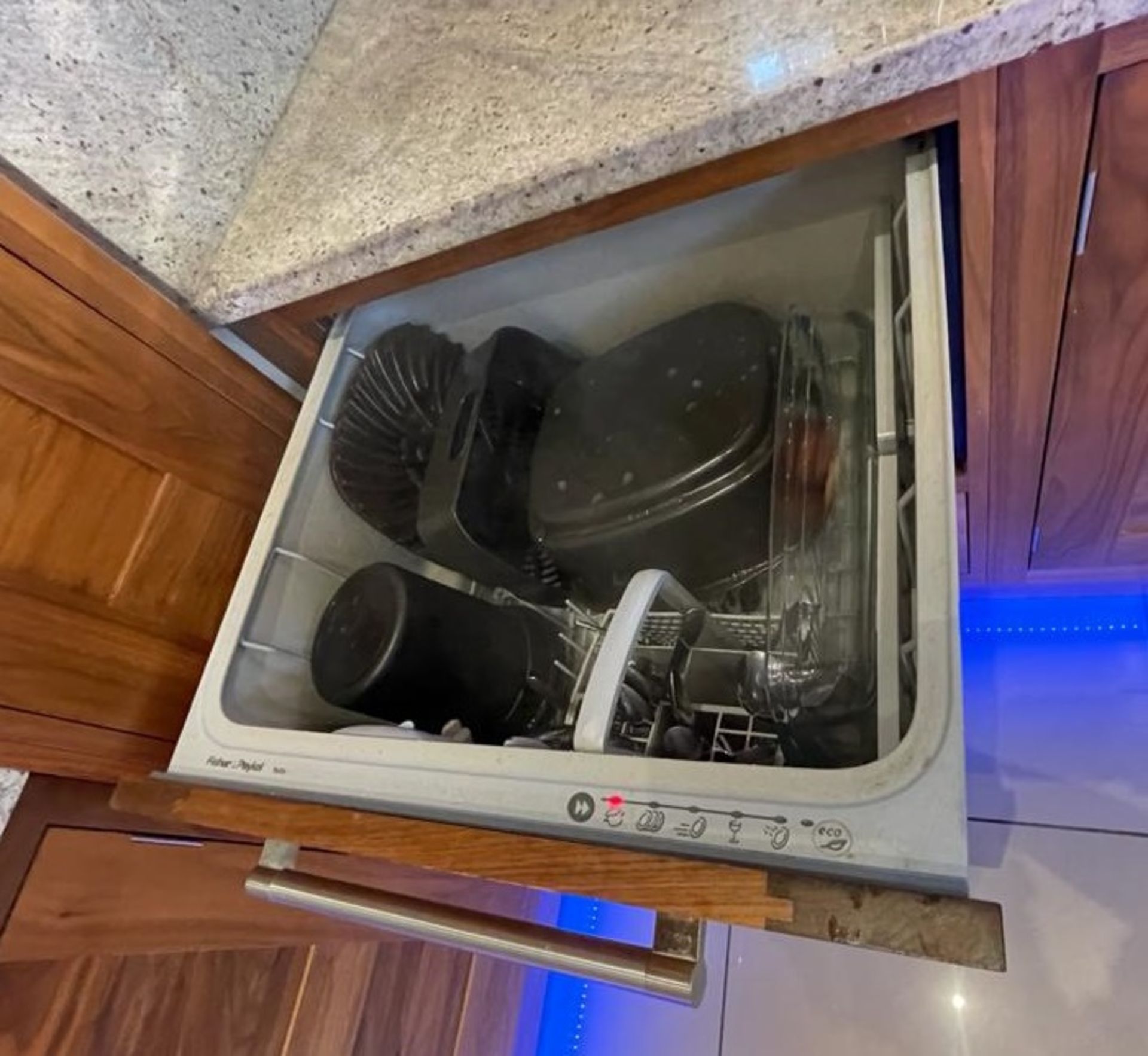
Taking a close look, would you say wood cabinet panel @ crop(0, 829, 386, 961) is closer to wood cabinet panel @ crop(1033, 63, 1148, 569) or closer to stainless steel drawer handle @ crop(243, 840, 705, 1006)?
stainless steel drawer handle @ crop(243, 840, 705, 1006)

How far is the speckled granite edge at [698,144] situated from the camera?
0.48 meters

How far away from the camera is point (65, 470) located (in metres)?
0.72

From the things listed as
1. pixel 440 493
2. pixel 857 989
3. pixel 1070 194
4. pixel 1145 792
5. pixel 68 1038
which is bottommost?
pixel 68 1038

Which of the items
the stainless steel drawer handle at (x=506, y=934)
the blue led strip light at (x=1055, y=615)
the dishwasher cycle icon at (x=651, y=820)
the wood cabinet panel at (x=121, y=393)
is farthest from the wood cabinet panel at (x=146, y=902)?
the blue led strip light at (x=1055, y=615)

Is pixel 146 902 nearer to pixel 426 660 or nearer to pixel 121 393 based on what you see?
pixel 426 660

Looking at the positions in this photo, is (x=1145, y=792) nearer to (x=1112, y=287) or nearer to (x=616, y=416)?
(x=1112, y=287)

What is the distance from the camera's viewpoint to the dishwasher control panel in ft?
1.40

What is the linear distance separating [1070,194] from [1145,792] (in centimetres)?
88

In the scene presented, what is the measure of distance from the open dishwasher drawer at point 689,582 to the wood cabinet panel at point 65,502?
12 centimetres

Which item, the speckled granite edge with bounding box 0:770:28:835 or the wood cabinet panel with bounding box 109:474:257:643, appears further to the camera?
the wood cabinet panel with bounding box 109:474:257:643

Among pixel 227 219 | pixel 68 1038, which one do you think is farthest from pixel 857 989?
pixel 227 219

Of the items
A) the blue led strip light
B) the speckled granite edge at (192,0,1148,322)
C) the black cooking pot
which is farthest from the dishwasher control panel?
the blue led strip light

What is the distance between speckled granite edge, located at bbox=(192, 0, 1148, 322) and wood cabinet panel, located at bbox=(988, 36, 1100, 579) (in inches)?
1.1

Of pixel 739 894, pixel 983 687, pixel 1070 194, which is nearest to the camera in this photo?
pixel 739 894
